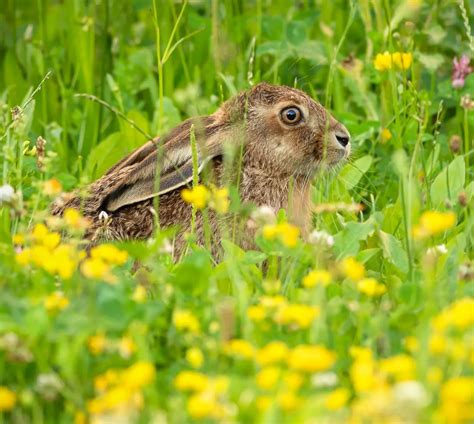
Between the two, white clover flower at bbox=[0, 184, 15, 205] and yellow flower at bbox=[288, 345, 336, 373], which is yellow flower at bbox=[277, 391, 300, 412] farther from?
white clover flower at bbox=[0, 184, 15, 205]

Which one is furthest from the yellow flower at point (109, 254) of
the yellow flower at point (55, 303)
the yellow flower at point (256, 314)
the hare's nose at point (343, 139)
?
the hare's nose at point (343, 139)

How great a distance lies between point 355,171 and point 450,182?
0.55 meters

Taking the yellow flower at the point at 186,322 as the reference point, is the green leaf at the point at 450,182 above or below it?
below

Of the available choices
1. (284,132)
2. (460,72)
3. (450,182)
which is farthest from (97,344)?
(460,72)

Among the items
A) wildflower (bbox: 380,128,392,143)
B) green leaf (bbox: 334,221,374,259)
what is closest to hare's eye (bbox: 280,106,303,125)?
wildflower (bbox: 380,128,392,143)

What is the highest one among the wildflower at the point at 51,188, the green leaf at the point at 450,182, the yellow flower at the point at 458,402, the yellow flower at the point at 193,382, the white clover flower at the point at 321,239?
the yellow flower at the point at 458,402

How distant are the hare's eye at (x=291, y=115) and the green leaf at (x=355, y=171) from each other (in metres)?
0.39

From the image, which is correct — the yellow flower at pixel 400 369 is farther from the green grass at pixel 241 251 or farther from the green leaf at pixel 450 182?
the green leaf at pixel 450 182

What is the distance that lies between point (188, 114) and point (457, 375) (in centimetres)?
365

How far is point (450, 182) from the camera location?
5.38 metres

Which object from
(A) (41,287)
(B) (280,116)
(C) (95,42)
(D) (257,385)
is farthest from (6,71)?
(D) (257,385)

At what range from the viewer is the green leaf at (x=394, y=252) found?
4477mm

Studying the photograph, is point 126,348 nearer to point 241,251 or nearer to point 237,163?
point 241,251

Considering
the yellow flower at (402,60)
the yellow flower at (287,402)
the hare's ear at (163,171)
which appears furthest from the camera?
the yellow flower at (402,60)
